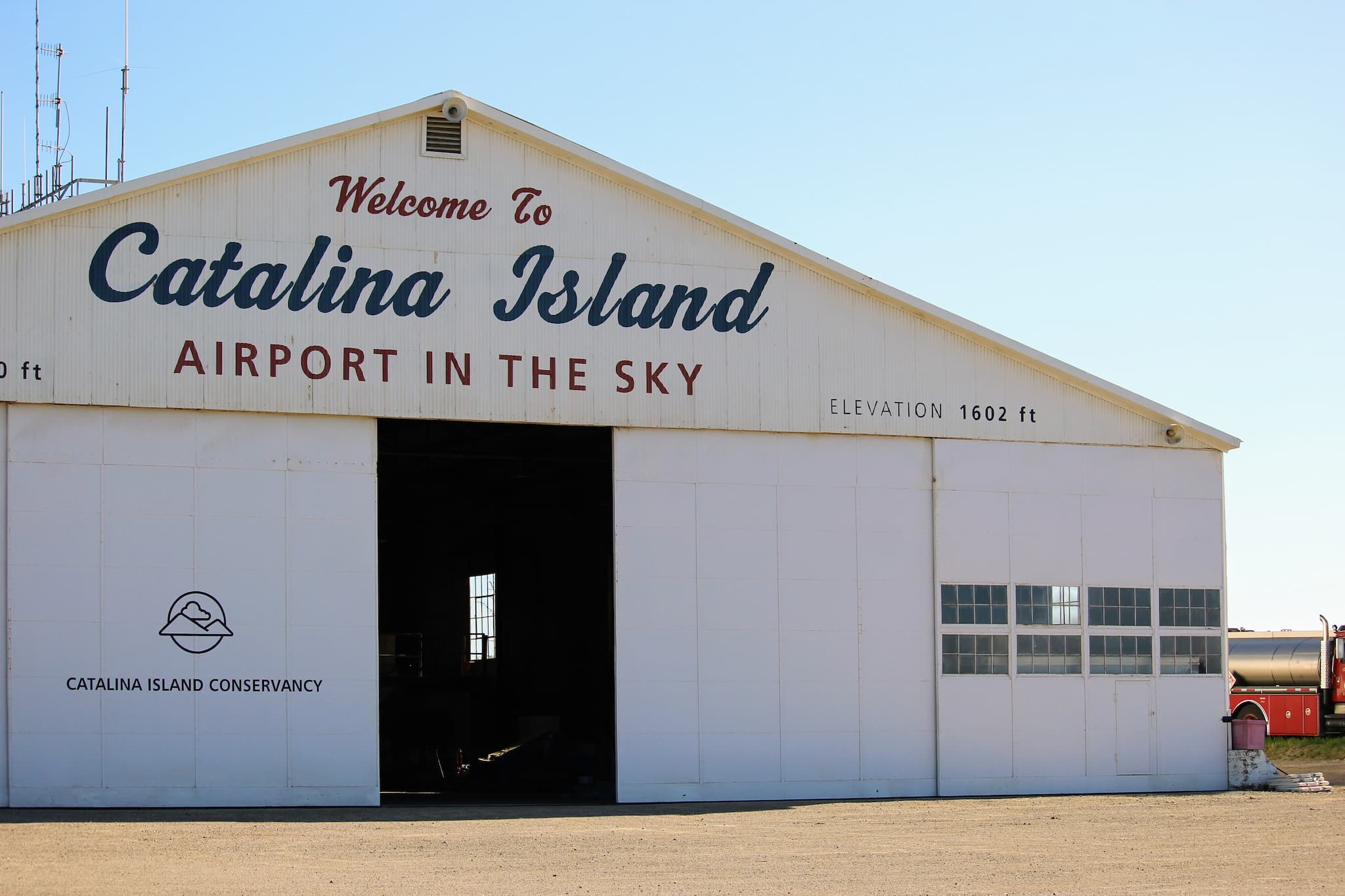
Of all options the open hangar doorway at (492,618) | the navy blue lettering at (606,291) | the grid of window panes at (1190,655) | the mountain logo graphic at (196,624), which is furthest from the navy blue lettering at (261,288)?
the grid of window panes at (1190,655)

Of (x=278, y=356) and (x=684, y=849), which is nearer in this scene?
(x=684, y=849)

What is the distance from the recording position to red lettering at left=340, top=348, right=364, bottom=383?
67.8ft

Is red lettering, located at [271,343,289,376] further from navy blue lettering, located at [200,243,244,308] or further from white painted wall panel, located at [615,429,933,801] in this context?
white painted wall panel, located at [615,429,933,801]

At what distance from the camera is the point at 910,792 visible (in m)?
22.7

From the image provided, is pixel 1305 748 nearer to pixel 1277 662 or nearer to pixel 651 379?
pixel 1277 662

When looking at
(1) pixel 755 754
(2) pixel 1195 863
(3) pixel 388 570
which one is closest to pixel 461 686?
(3) pixel 388 570

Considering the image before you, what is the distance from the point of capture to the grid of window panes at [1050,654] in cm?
2347

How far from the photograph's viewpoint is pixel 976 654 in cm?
2320

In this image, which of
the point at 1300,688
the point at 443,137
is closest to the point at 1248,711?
the point at 1300,688

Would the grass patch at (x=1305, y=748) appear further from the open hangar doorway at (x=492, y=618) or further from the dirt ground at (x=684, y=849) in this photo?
the open hangar doorway at (x=492, y=618)

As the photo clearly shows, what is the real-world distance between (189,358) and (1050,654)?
44.1ft

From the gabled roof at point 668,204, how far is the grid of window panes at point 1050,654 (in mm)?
3892

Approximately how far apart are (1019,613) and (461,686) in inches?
780

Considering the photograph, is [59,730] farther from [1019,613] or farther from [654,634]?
[1019,613]
